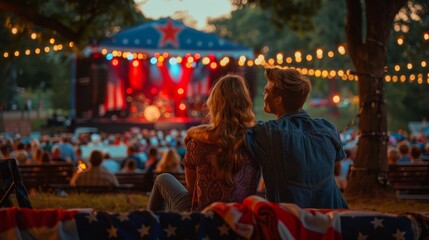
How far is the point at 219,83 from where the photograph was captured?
4887 mm

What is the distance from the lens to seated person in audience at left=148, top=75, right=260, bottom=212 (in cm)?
482

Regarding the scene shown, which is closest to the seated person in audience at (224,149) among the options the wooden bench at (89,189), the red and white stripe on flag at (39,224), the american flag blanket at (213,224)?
the american flag blanket at (213,224)

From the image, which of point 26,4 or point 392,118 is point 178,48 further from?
point 26,4

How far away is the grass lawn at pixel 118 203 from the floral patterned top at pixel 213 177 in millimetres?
4534

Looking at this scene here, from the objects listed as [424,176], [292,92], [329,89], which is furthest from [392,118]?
[292,92]

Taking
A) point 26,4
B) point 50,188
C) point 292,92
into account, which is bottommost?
point 50,188

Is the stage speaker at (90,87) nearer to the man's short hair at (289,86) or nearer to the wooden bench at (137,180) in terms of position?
the wooden bench at (137,180)

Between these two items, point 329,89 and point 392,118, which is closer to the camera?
point 392,118

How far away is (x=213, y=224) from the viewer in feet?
12.5

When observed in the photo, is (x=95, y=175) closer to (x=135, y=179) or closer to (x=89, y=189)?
(x=89, y=189)

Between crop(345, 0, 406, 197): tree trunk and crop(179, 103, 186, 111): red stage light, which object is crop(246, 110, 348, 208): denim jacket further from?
crop(179, 103, 186, 111): red stage light

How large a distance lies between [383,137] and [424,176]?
1833mm

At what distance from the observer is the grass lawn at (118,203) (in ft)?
31.2

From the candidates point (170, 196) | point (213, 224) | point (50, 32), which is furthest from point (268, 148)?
point (50, 32)
